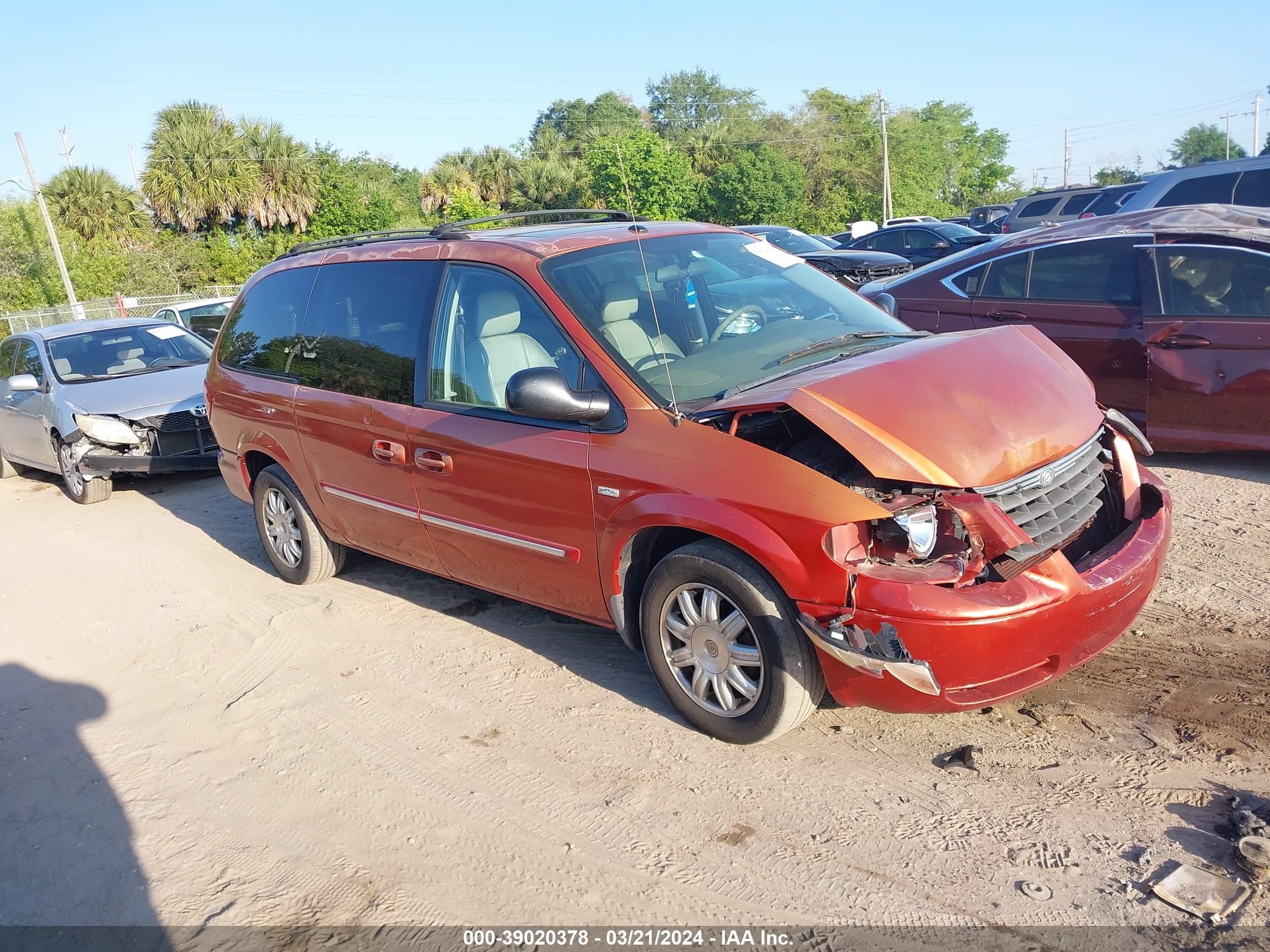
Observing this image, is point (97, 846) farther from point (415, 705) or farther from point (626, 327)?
point (626, 327)

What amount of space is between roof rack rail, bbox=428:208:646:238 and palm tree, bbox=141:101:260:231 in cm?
3580

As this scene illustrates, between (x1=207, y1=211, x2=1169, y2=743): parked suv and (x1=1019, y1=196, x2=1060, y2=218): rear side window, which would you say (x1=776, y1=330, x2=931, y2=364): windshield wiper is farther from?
(x1=1019, y1=196, x2=1060, y2=218): rear side window

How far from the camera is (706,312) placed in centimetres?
455

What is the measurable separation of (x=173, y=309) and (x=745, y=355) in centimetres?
1551

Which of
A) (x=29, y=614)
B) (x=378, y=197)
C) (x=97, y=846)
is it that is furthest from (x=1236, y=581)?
(x=378, y=197)

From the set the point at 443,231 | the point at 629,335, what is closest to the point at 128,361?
the point at 443,231

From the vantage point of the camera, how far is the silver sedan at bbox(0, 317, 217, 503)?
9.55m

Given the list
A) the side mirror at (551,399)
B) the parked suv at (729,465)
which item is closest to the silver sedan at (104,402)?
the parked suv at (729,465)

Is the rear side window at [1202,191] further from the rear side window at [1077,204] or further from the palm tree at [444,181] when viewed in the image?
the palm tree at [444,181]

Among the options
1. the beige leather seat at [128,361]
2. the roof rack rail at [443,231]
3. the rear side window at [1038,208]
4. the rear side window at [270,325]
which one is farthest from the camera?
the rear side window at [1038,208]

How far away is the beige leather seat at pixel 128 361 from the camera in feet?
34.4

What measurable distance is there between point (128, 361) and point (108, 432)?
1.43 meters

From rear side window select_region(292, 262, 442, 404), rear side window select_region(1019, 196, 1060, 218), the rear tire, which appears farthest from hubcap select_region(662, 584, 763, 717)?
rear side window select_region(1019, 196, 1060, 218)

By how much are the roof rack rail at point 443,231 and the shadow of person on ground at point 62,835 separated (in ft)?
9.15
